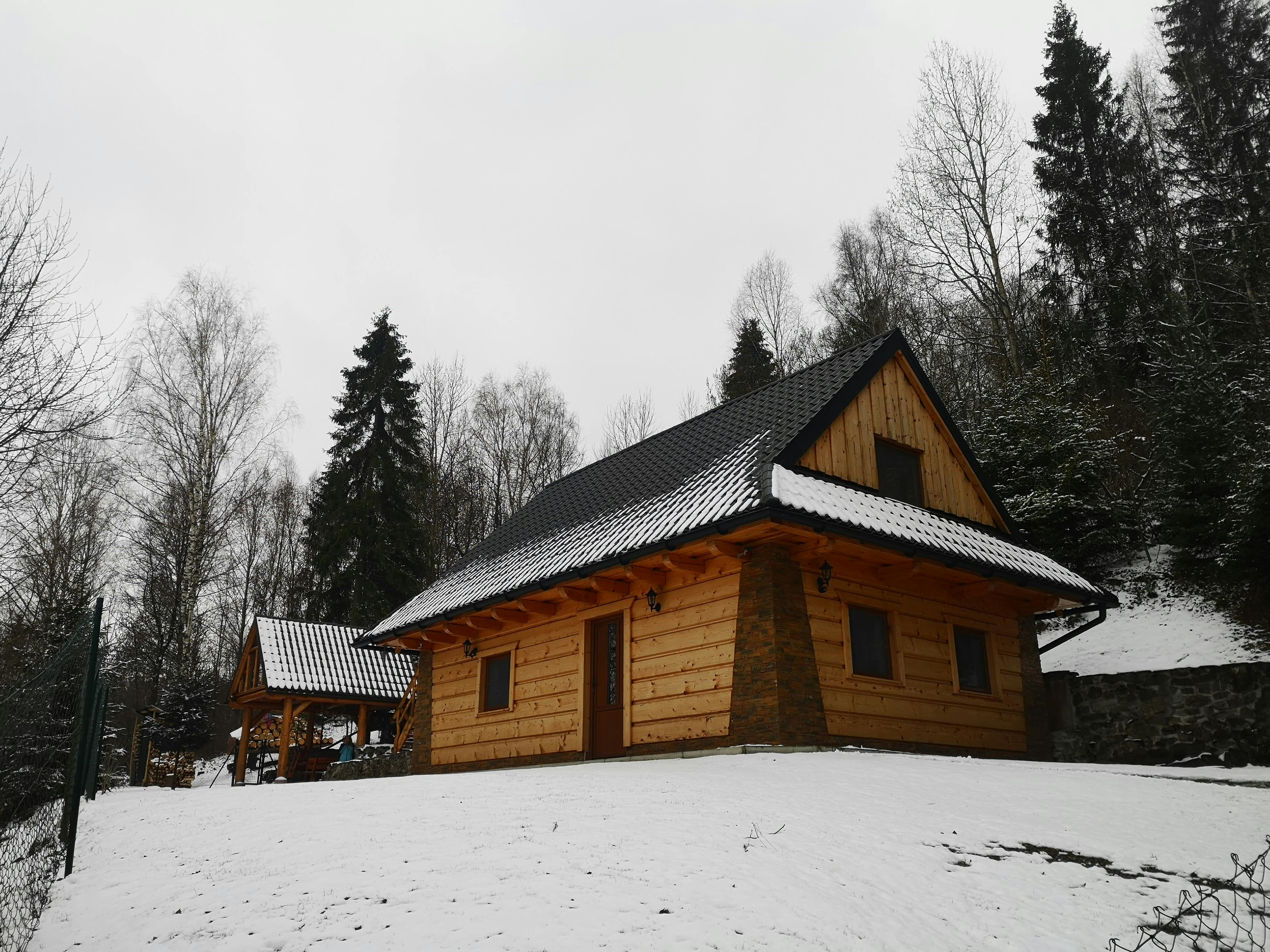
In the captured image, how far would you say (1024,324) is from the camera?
27.0m

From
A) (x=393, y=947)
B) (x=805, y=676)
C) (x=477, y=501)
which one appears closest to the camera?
(x=393, y=947)

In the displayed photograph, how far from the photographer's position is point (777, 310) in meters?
32.5

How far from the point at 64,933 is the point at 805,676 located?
24.3ft

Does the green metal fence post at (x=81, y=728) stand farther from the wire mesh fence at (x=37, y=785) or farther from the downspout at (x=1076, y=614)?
the downspout at (x=1076, y=614)

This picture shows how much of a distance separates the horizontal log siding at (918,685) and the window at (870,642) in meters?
0.15

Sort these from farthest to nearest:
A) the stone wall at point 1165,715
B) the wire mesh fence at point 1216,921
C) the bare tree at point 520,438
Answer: the bare tree at point 520,438, the stone wall at point 1165,715, the wire mesh fence at point 1216,921

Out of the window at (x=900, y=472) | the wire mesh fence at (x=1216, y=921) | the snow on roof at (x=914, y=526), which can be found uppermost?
the window at (x=900, y=472)

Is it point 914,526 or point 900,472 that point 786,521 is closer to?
point 914,526

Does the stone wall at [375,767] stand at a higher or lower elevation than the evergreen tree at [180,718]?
lower

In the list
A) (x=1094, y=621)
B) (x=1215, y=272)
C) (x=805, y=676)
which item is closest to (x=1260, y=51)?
(x=1215, y=272)

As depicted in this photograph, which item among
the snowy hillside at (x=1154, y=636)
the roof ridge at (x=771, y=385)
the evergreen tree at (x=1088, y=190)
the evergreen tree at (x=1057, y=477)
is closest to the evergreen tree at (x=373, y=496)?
the roof ridge at (x=771, y=385)

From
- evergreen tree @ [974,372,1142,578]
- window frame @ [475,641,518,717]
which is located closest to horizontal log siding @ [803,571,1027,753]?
window frame @ [475,641,518,717]

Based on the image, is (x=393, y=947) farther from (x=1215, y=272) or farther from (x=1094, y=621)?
(x=1215, y=272)

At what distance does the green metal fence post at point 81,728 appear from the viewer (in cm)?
636
